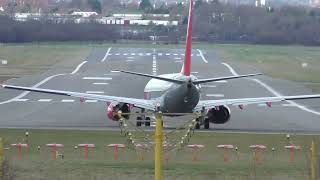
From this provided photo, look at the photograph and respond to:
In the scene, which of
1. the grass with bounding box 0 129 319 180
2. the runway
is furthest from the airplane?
the grass with bounding box 0 129 319 180

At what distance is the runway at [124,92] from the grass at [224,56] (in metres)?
2.54

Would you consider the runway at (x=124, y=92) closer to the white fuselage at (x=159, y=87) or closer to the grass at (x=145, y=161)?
the white fuselage at (x=159, y=87)

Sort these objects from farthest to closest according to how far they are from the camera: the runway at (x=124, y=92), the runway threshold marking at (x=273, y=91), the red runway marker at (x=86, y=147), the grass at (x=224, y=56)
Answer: the grass at (x=224, y=56), the runway threshold marking at (x=273, y=91), the runway at (x=124, y=92), the red runway marker at (x=86, y=147)

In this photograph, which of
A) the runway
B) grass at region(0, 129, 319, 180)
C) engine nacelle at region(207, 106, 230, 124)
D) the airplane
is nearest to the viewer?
grass at region(0, 129, 319, 180)

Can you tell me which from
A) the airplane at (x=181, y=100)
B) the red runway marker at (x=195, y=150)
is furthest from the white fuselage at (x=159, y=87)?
the red runway marker at (x=195, y=150)

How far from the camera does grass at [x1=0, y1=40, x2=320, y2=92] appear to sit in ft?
352

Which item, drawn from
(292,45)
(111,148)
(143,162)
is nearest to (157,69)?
(292,45)

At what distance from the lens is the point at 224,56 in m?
135

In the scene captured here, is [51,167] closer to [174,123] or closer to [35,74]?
[174,123]

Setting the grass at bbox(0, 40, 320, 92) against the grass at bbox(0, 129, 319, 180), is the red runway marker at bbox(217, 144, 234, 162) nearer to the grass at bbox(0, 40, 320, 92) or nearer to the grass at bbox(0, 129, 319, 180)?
the grass at bbox(0, 129, 319, 180)

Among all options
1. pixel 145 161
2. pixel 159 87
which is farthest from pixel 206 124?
pixel 145 161

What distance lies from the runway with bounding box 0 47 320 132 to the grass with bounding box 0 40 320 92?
2541 millimetres

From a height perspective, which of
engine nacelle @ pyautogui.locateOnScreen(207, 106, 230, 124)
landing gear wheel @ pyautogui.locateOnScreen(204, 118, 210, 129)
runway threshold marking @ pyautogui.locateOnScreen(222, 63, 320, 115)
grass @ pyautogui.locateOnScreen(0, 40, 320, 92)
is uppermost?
engine nacelle @ pyautogui.locateOnScreen(207, 106, 230, 124)

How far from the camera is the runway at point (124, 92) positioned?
2336 inches
